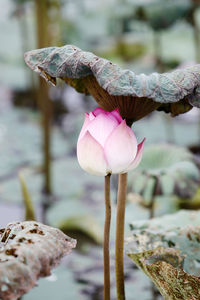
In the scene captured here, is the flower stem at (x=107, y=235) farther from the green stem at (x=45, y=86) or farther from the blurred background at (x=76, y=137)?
the green stem at (x=45, y=86)

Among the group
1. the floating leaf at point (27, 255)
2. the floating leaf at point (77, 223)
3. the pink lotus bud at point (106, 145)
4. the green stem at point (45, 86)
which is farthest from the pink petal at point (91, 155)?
the green stem at point (45, 86)

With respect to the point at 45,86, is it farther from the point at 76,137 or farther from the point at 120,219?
the point at 120,219

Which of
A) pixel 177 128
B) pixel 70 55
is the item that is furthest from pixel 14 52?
pixel 70 55

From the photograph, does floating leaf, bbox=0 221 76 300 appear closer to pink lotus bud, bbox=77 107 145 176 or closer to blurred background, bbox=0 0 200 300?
pink lotus bud, bbox=77 107 145 176

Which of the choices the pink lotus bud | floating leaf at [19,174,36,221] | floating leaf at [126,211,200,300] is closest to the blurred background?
floating leaf at [19,174,36,221]

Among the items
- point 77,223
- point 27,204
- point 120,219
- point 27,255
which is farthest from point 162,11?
point 27,255

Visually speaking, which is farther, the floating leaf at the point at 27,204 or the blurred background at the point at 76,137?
the blurred background at the point at 76,137
